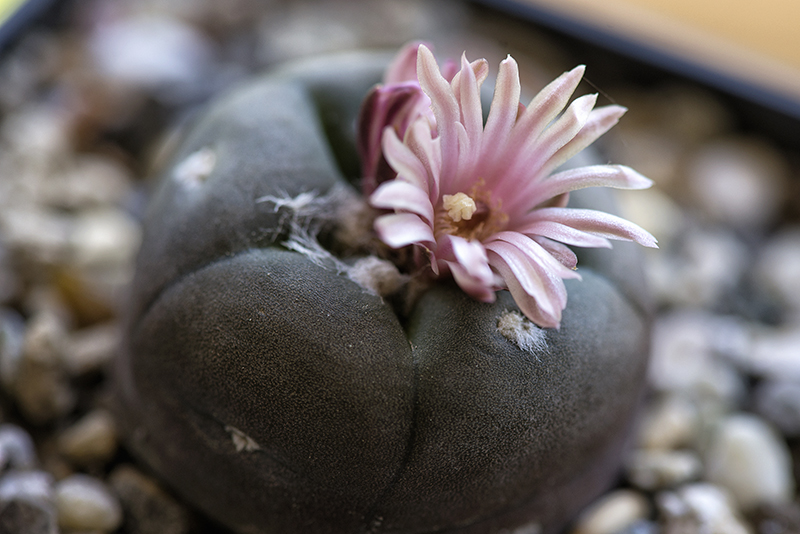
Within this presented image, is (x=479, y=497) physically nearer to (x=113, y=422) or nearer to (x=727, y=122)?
(x=113, y=422)

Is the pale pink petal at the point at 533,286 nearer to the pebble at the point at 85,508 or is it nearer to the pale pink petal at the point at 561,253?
the pale pink petal at the point at 561,253

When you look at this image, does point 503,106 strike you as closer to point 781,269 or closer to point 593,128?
point 593,128

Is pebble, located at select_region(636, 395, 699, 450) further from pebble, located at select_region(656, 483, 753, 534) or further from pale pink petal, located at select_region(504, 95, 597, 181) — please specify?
pale pink petal, located at select_region(504, 95, 597, 181)

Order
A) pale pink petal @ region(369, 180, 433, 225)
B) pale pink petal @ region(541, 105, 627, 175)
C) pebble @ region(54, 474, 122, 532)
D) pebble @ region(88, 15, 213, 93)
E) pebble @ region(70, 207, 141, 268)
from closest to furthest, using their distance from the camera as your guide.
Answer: pale pink petal @ region(369, 180, 433, 225) < pale pink petal @ region(541, 105, 627, 175) < pebble @ region(54, 474, 122, 532) < pebble @ region(70, 207, 141, 268) < pebble @ region(88, 15, 213, 93)

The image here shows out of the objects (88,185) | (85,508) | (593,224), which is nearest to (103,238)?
(88,185)

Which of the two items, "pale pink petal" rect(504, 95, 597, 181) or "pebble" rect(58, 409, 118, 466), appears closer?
"pale pink petal" rect(504, 95, 597, 181)

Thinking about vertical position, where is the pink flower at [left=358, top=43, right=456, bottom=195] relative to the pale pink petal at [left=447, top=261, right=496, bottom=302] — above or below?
above

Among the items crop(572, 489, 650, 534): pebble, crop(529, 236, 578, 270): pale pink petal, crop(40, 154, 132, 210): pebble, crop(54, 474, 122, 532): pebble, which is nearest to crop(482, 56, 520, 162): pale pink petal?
crop(529, 236, 578, 270): pale pink petal

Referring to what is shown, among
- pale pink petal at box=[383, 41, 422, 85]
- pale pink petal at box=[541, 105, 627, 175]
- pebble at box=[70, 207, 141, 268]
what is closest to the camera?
pale pink petal at box=[541, 105, 627, 175]
